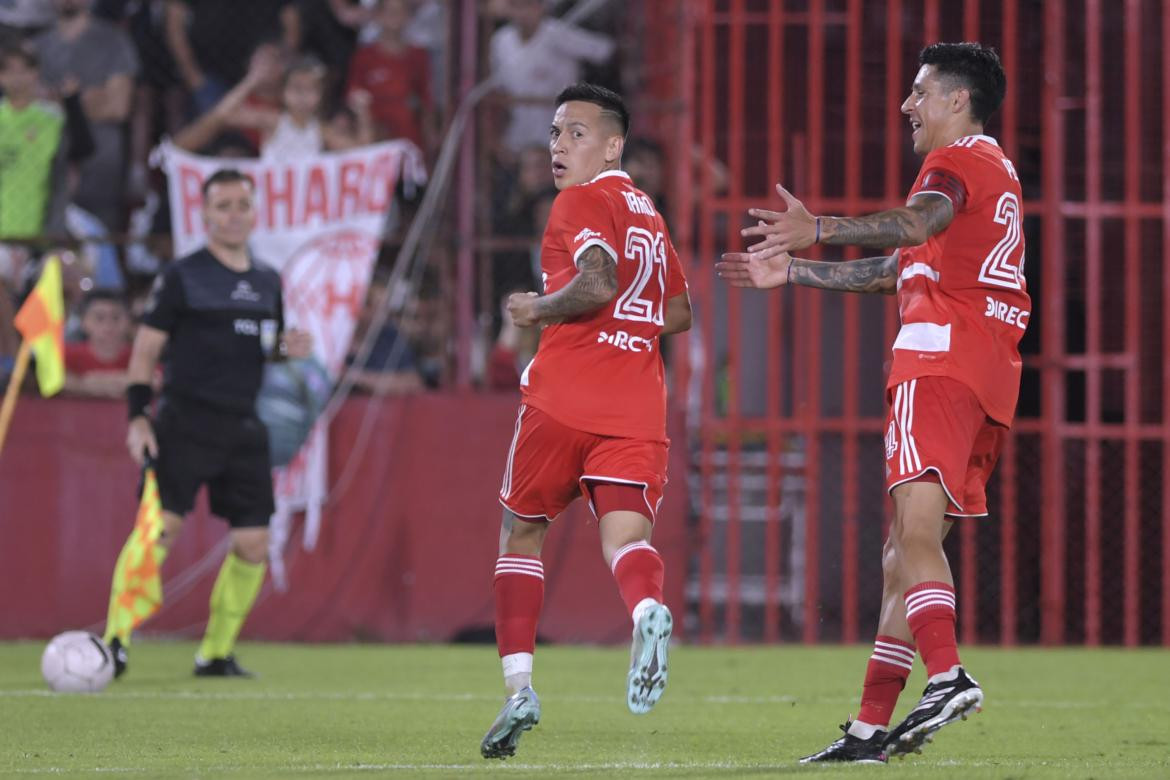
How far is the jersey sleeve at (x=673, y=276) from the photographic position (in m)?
5.57

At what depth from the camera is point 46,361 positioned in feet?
29.5

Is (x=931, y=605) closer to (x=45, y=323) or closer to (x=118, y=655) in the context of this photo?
(x=118, y=655)

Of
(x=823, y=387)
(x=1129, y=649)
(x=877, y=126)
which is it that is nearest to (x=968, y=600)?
(x=1129, y=649)

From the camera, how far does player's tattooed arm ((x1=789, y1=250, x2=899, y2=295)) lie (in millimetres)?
5312

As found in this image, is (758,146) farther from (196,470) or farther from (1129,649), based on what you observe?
(196,470)

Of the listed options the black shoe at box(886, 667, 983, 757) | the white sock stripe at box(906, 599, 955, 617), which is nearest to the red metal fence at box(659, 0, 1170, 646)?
the white sock stripe at box(906, 599, 955, 617)

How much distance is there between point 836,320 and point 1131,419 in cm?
388

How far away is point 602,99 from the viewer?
5535mm

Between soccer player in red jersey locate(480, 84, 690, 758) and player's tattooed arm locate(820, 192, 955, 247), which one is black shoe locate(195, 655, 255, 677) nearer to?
soccer player in red jersey locate(480, 84, 690, 758)

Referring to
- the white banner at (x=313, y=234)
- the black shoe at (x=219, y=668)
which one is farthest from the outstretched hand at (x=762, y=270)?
the white banner at (x=313, y=234)

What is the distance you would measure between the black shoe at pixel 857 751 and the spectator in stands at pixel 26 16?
29.7 ft

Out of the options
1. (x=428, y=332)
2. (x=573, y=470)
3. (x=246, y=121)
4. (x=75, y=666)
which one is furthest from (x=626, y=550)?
(x=246, y=121)

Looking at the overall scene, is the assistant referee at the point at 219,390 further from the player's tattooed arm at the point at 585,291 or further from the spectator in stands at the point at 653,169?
the player's tattooed arm at the point at 585,291

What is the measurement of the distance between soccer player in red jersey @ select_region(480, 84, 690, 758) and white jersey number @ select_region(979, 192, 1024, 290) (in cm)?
96
